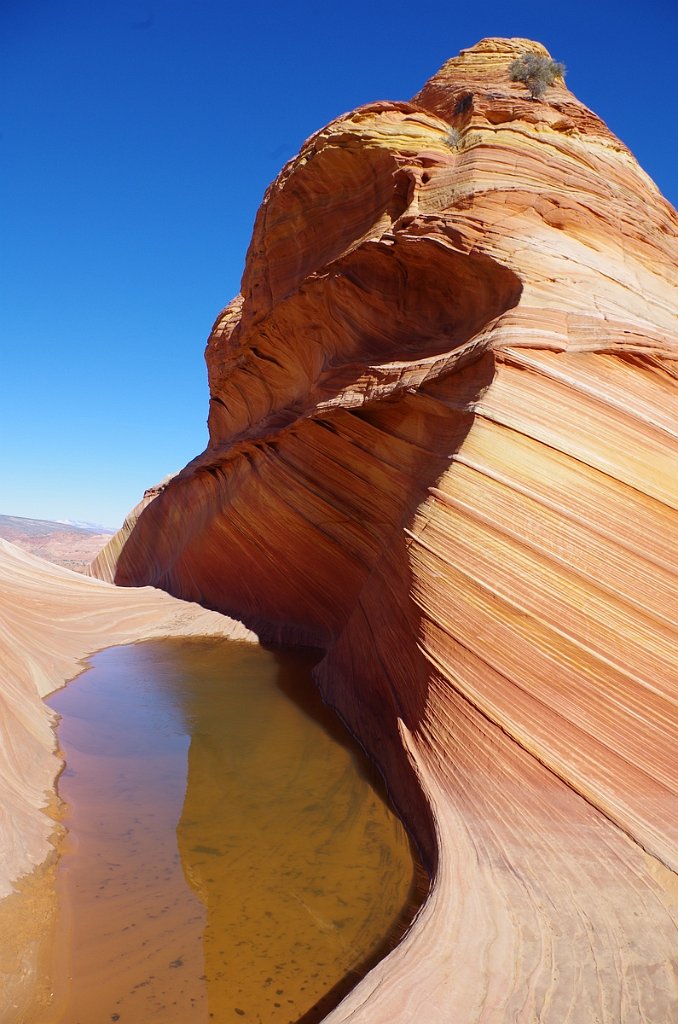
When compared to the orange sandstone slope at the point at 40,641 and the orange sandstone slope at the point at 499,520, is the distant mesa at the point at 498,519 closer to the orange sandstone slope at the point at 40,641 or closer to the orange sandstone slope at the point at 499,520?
the orange sandstone slope at the point at 499,520

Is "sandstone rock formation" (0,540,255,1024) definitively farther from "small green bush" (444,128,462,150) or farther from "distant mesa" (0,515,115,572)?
"distant mesa" (0,515,115,572)

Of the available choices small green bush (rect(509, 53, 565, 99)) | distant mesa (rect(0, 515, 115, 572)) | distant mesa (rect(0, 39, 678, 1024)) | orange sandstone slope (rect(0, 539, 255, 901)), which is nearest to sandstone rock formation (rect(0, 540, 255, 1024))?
orange sandstone slope (rect(0, 539, 255, 901))

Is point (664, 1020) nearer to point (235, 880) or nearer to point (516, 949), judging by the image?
point (516, 949)

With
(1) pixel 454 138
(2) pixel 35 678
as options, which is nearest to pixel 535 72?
(1) pixel 454 138

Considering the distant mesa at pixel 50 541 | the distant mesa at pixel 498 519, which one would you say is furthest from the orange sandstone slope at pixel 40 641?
the distant mesa at pixel 50 541

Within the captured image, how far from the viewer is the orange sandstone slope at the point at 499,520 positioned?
98.1 inches

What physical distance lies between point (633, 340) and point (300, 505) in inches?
184

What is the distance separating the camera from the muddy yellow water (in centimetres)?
225

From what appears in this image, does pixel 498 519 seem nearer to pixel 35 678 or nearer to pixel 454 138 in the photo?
pixel 35 678

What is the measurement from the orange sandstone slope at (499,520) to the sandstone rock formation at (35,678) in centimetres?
130

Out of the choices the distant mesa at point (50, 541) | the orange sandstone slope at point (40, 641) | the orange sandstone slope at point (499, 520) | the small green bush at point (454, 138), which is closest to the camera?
the orange sandstone slope at point (499, 520)

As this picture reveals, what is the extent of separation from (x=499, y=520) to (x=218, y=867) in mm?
2588

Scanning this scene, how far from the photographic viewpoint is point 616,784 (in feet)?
10.5

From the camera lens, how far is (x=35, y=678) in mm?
5652
